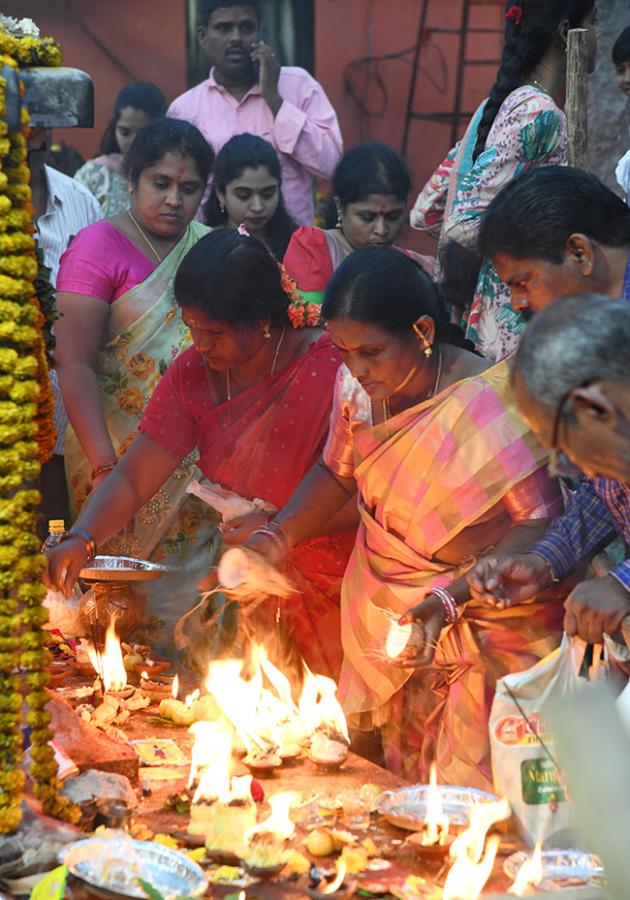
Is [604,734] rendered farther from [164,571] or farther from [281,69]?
[281,69]

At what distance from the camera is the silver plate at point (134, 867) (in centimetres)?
257

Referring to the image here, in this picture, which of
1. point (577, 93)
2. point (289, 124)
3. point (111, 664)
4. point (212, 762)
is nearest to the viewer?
point (212, 762)

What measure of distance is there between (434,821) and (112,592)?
1.90 meters

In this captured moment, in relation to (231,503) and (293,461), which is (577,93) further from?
(231,503)

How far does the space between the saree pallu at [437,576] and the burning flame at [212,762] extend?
643mm

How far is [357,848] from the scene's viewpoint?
2816 mm

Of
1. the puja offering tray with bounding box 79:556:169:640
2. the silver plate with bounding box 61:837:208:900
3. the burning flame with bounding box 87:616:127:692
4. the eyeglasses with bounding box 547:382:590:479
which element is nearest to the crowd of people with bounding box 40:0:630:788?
the eyeglasses with bounding box 547:382:590:479

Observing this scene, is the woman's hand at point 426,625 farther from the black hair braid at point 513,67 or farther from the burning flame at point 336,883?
the black hair braid at point 513,67

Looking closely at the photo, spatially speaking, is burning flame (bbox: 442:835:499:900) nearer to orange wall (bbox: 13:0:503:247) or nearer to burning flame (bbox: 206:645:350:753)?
burning flame (bbox: 206:645:350:753)

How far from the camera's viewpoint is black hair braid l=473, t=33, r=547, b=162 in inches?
181

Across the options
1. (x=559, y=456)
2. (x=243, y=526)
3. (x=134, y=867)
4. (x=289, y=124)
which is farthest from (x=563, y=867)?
(x=289, y=124)

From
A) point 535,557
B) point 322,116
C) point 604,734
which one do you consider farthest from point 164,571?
point 322,116

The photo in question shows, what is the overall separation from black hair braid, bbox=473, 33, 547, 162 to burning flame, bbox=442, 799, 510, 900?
262 cm

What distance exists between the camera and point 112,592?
14.6ft
